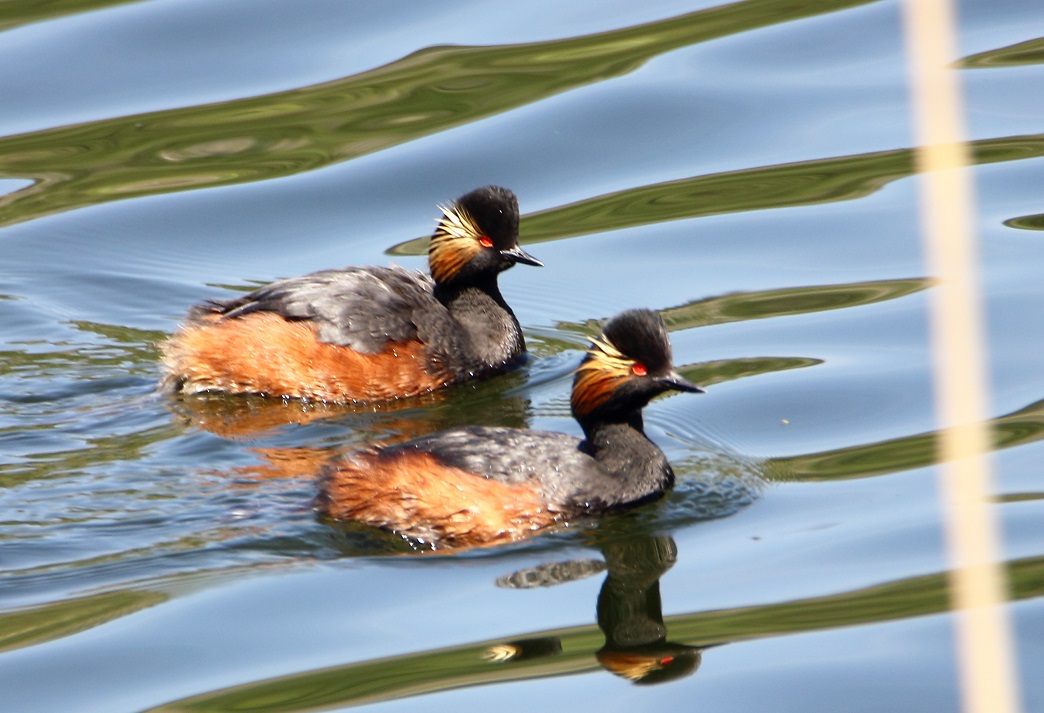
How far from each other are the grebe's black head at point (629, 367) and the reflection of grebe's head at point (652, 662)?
1798mm

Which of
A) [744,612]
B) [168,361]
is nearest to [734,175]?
[168,361]

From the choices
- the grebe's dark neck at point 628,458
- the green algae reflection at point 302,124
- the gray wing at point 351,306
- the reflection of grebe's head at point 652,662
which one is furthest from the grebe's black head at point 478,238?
the reflection of grebe's head at point 652,662

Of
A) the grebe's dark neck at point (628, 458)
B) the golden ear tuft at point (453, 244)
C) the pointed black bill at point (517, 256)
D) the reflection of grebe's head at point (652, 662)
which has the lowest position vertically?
the reflection of grebe's head at point (652, 662)

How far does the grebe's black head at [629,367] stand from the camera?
720cm

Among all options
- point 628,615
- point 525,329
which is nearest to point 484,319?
Result: point 525,329

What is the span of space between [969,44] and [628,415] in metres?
8.03

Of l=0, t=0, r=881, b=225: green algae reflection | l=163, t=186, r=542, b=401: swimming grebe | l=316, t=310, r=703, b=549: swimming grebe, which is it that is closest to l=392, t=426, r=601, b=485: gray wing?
l=316, t=310, r=703, b=549: swimming grebe

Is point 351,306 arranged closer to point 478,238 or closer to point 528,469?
point 478,238

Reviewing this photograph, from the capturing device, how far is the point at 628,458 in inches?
287

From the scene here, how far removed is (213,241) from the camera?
1173 cm

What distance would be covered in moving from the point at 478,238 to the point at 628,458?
308 cm

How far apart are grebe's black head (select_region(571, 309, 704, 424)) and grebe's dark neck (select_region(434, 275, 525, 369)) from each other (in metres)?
2.43

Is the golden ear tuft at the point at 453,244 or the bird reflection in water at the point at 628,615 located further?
the golden ear tuft at the point at 453,244

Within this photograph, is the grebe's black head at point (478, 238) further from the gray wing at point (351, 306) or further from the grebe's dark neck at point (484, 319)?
the gray wing at point (351, 306)
